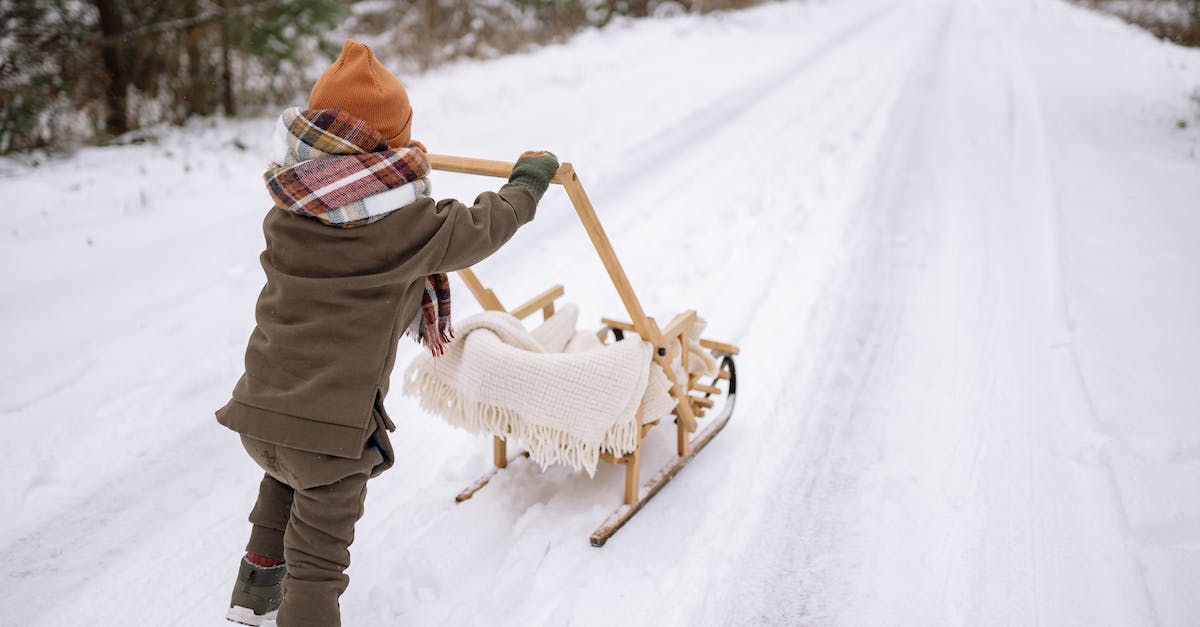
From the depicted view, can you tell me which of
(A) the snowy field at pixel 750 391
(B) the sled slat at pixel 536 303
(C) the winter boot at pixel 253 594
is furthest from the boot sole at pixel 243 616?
(B) the sled slat at pixel 536 303

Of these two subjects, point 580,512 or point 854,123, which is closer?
point 580,512

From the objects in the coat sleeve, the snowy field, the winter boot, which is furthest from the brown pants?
the coat sleeve

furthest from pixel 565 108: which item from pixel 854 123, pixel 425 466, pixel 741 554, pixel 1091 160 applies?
pixel 741 554

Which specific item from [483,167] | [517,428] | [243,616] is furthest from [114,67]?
[243,616]

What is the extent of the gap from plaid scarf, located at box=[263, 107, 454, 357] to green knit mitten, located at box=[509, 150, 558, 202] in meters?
0.37

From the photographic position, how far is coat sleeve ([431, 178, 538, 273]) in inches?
80.0

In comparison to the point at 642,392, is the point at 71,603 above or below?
below

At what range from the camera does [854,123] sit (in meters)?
8.25

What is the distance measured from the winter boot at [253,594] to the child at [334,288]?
9.3 inches

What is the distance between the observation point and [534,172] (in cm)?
225

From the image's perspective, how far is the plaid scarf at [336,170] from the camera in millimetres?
1854

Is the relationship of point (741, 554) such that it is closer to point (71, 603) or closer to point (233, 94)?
point (71, 603)

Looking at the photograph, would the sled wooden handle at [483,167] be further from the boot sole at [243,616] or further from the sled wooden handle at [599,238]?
the boot sole at [243,616]

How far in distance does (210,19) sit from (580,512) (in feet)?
24.8
